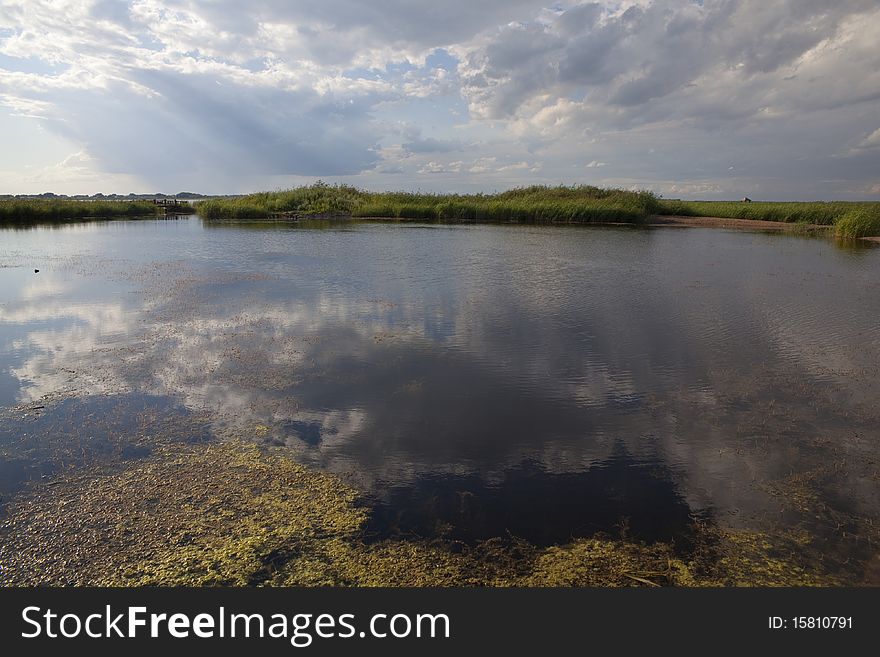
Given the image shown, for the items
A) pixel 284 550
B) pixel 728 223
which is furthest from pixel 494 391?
pixel 728 223

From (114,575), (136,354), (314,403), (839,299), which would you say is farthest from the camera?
(839,299)

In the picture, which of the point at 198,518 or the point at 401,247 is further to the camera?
the point at 401,247

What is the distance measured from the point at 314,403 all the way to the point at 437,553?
3.24 metres

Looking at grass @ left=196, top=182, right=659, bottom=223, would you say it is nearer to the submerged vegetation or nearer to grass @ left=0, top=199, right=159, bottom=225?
grass @ left=0, top=199, right=159, bottom=225

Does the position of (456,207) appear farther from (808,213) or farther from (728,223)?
(808,213)

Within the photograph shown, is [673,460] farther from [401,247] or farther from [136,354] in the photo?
[401,247]

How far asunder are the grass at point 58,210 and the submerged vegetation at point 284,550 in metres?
42.3

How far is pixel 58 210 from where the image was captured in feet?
134

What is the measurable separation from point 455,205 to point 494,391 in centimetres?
4100

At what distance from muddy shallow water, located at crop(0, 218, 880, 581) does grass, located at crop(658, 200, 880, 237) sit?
19555mm

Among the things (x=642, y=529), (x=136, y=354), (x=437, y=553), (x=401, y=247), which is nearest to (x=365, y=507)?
(x=437, y=553)

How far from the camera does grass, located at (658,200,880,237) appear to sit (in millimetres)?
30938

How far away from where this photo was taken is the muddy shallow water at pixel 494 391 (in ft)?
15.8

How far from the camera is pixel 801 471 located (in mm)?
5367
